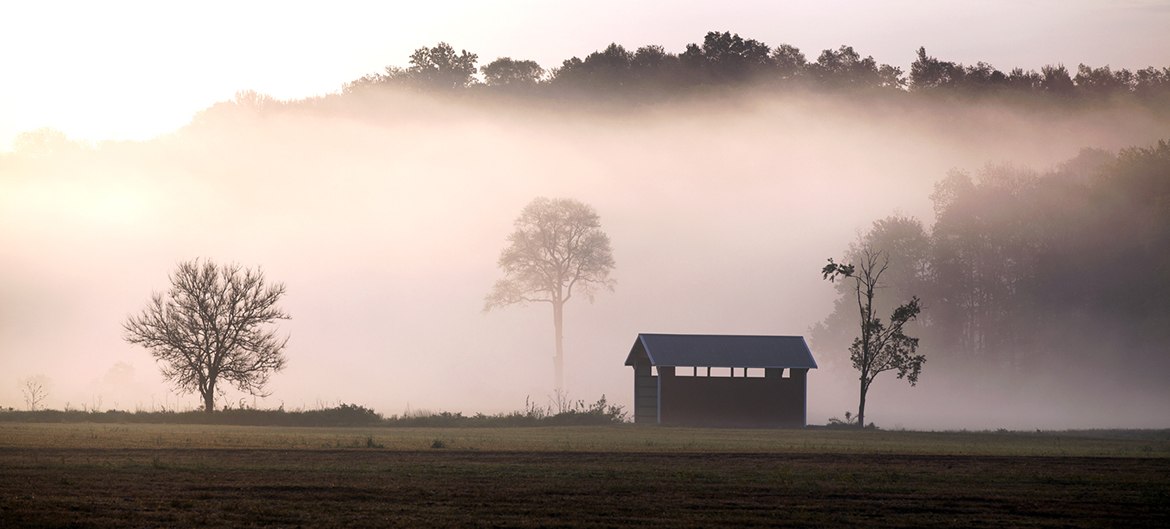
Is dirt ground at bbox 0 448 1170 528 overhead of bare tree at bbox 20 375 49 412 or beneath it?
beneath

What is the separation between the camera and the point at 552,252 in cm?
10325

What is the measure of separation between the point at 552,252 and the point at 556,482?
69989 mm

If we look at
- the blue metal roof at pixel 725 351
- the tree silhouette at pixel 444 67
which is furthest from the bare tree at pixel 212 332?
the tree silhouette at pixel 444 67

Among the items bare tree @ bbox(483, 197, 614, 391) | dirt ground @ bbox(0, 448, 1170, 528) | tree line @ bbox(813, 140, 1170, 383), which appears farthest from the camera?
tree line @ bbox(813, 140, 1170, 383)

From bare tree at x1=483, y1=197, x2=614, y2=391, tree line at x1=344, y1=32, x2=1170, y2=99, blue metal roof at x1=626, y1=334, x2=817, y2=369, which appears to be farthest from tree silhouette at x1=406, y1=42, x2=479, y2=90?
blue metal roof at x1=626, y1=334, x2=817, y2=369

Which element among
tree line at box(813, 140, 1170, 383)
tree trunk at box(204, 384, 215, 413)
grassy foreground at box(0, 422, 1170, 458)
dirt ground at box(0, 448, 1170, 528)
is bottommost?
dirt ground at box(0, 448, 1170, 528)

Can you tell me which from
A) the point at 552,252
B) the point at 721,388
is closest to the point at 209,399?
the point at 721,388

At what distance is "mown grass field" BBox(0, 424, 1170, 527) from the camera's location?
89.7 feet

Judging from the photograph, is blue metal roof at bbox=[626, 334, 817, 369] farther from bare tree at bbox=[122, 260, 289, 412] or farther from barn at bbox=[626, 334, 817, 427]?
bare tree at bbox=[122, 260, 289, 412]

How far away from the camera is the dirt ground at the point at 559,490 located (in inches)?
1067

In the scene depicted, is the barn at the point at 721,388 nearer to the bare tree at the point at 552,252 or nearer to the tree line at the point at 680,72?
the bare tree at the point at 552,252

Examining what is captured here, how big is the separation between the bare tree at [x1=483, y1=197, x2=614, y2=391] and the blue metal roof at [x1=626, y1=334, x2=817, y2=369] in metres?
28.4

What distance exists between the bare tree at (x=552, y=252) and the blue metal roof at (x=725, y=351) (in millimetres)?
28365

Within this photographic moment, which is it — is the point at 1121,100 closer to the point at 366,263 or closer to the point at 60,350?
the point at 366,263
